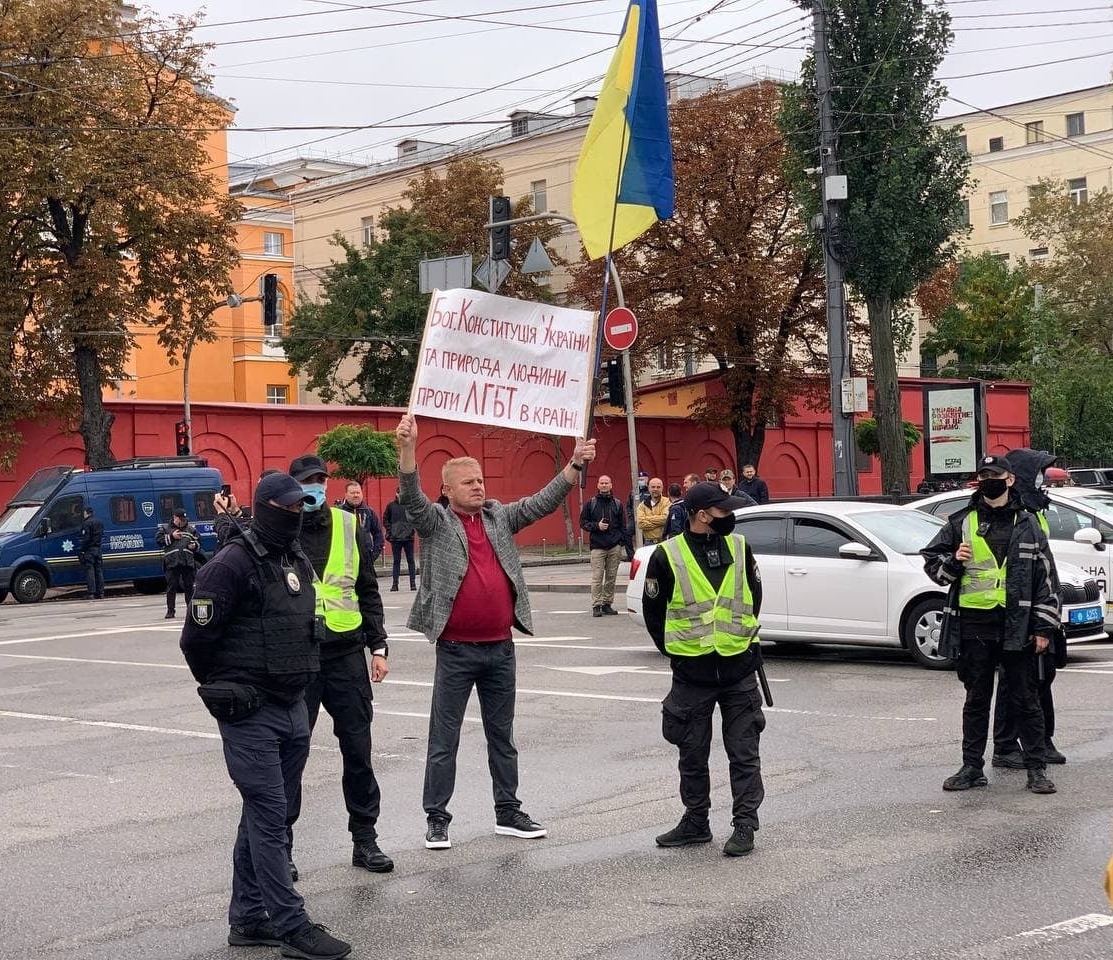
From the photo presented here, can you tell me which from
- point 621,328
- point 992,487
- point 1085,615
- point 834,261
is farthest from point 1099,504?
point 834,261

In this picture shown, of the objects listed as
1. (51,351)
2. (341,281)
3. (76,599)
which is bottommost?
(76,599)

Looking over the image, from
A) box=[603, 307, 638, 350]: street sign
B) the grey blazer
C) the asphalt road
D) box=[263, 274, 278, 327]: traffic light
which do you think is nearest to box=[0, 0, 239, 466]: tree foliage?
box=[263, 274, 278, 327]: traffic light

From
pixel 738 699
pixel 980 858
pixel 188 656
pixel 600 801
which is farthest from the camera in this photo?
pixel 600 801

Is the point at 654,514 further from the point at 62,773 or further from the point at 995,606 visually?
the point at 995,606

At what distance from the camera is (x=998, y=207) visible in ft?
256

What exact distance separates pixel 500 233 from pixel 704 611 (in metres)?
17.3

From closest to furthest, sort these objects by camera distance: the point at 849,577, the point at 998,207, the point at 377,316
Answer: the point at 849,577
the point at 377,316
the point at 998,207

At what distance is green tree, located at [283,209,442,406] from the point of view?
5719cm

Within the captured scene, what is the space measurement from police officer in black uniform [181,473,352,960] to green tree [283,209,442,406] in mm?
50287

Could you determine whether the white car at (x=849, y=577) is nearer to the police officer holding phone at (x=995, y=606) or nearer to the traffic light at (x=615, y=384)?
the police officer holding phone at (x=995, y=606)

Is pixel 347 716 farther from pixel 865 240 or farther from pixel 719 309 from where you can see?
pixel 719 309

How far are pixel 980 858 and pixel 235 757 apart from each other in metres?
3.40

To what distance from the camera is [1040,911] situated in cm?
613

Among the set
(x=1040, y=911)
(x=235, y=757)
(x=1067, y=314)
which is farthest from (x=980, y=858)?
(x=1067, y=314)
